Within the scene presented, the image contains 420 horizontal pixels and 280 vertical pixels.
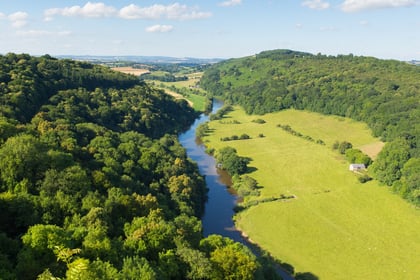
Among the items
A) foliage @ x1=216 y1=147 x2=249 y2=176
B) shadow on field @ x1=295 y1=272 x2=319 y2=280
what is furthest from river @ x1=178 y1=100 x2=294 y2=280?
foliage @ x1=216 y1=147 x2=249 y2=176

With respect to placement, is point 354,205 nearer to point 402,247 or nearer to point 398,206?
point 398,206

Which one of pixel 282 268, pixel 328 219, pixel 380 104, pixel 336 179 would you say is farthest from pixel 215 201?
pixel 380 104

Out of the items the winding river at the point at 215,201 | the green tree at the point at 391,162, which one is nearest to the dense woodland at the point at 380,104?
the green tree at the point at 391,162

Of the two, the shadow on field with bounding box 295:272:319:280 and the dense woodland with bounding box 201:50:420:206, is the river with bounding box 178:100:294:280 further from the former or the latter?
the dense woodland with bounding box 201:50:420:206

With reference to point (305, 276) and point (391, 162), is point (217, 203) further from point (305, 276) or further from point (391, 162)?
point (391, 162)

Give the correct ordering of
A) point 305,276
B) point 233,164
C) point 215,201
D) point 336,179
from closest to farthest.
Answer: point 305,276 < point 215,201 < point 336,179 < point 233,164

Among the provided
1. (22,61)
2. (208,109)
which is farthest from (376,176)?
(208,109)
